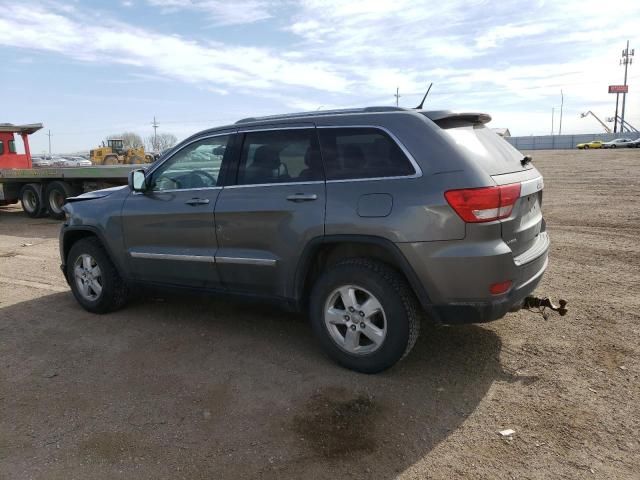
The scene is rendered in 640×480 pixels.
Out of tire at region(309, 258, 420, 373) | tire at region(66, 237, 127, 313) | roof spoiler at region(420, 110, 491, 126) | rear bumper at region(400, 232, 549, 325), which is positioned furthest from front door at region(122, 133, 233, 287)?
rear bumper at region(400, 232, 549, 325)

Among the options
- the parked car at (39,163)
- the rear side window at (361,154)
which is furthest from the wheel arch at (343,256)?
the parked car at (39,163)

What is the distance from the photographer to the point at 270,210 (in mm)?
4152

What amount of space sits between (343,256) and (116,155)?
111ft

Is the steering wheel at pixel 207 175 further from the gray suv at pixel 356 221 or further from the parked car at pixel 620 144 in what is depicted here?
the parked car at pixel 620 144

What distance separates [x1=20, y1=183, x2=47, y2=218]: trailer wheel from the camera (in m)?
14.3

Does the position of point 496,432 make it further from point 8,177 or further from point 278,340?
point 8,177

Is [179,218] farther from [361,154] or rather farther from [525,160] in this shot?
[525,160]

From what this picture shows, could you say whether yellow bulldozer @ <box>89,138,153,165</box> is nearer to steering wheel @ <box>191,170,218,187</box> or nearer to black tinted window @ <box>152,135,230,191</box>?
black tinted window @ <box>152,135,230,191</box>

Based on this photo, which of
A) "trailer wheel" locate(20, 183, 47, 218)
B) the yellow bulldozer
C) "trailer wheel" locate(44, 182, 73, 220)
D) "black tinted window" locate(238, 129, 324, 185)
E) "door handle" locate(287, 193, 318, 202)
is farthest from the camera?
the yellow bulldozer

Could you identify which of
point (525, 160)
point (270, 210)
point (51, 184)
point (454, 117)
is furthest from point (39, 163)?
point (525, 160)

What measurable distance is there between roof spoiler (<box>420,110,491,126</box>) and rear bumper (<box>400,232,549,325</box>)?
0.94m

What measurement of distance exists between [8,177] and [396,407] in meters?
14.7

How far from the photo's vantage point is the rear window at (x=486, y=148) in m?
3.63

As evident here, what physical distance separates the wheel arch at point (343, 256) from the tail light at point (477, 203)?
49 centimetres
